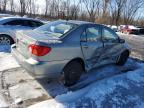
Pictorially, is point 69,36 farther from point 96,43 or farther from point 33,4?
point 33,4

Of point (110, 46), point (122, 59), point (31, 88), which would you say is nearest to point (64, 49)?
point (31, 88)

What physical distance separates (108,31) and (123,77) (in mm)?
1440

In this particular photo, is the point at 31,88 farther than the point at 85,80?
No

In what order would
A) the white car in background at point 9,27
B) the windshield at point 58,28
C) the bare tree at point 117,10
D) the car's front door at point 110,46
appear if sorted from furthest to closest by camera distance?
1. the bare tree at point 117,10
2. the white car in background at point 9,27
3. the car's front door at point 110,46
4. the windshield at point 58,28

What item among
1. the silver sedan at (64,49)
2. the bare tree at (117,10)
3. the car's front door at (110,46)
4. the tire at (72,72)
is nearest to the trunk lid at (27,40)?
the silver sedan at (64,49)

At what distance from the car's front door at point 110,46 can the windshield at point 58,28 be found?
48.4 inches

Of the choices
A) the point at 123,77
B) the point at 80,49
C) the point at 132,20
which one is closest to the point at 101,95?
the point at 80,49

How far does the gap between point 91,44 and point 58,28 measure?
0.95 m

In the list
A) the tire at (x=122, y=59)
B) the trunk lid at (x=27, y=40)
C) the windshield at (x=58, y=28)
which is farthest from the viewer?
the tire at (x=122, y=59)

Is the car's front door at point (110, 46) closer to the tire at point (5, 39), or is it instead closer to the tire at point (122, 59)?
the tire at point (122, 59)

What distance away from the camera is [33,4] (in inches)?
2628

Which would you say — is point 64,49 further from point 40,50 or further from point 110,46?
point 110,46

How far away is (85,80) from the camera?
21.3ft

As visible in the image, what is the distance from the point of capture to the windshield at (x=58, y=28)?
5.82 metres
